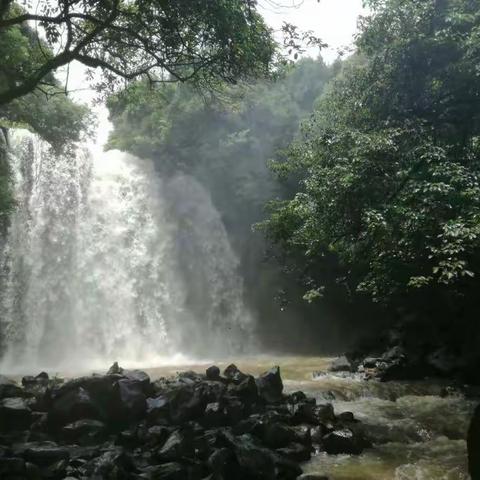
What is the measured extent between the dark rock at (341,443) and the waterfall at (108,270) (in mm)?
11247

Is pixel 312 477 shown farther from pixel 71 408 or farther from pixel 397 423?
pixel 71 408

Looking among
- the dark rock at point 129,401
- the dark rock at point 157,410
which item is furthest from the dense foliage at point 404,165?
the dark rock at point 129,401

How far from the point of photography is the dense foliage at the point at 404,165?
8.13m

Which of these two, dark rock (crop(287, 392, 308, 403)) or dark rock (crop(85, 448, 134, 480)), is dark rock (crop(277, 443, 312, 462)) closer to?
dark rock (crop(287, 392, 308, 403))

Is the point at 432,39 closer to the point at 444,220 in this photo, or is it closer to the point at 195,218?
the point at 444,220

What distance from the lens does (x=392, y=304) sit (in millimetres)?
17859

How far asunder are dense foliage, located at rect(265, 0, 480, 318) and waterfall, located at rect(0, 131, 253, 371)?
752 cm

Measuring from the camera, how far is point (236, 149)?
945 inches

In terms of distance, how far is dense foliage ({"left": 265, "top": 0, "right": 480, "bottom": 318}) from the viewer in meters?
8.13

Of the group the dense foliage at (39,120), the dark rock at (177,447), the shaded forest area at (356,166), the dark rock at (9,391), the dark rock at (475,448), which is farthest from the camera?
the dense foliage at (39,120)

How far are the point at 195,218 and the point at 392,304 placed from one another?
1006cm

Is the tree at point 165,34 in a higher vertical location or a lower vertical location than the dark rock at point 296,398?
higher

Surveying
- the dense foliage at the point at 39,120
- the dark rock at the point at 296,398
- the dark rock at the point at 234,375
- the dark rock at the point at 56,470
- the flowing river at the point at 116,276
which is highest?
the dense foliage at the point at 39,120

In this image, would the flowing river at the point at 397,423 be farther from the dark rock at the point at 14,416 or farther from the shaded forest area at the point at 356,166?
the dark rock at the point at 14,416
